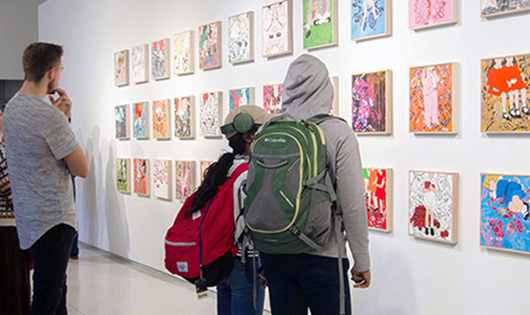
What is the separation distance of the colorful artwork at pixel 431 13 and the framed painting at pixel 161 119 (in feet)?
10.6

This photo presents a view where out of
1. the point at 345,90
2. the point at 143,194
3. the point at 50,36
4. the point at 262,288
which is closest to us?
the point at 262,288

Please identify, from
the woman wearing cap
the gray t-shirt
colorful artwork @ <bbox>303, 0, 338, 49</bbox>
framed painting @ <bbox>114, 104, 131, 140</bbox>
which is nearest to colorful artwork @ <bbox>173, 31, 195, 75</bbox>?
framed painting @ <bbox>114, 104, 131, 140</bbox>

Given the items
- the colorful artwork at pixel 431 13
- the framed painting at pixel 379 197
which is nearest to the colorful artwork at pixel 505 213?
the framed painting at pixel 379 197

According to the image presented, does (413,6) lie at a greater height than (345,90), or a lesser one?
greater

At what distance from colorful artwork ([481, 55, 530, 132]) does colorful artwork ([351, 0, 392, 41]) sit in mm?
789

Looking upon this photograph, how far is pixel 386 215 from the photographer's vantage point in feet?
12.7

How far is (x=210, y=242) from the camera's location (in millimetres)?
2693

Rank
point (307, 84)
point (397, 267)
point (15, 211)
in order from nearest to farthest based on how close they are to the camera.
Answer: point (307, 84)
point (15, 211)
point (397, 267)

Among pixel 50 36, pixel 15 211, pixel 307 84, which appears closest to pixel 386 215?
pixel 307 84

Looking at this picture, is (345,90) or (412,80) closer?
(412,80)

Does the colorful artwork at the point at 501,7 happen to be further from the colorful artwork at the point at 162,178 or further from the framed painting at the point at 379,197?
the colorful artwork at the point at 162,178

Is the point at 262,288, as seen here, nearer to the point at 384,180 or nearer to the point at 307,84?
the point at 307,84

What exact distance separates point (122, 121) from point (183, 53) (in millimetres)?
1670

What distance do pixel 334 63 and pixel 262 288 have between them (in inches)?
79.6
